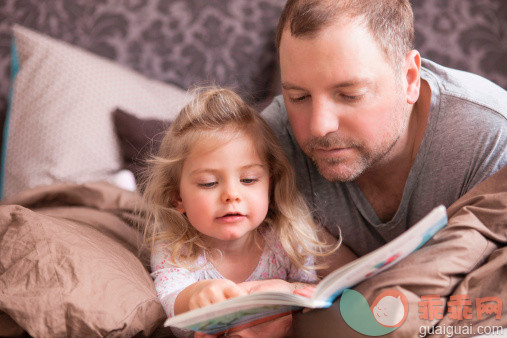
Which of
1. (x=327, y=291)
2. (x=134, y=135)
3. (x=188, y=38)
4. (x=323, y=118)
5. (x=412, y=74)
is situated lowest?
(x=327, y=291)

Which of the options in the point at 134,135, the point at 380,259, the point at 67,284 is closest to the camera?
the point at 380,259

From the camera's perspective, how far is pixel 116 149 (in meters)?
1.99

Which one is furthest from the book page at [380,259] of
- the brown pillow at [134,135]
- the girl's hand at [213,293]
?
the brown pillow at [134,135]

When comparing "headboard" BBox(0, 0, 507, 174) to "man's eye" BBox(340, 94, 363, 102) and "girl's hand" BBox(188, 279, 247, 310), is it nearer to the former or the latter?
"man's eye" BBox(340, 94, 363, 102)

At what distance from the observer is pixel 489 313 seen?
95 cm

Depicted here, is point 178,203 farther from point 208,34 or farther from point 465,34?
point 465,34

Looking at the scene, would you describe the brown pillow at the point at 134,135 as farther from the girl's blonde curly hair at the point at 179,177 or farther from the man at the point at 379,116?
the man at the point at 379,116

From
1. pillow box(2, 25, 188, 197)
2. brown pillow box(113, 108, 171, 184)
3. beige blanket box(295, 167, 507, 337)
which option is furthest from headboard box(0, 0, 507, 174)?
beige blanket box(295, 167, 507, 337)

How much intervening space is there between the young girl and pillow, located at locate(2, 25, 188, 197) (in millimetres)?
583

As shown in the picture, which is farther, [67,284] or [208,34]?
[208,34]

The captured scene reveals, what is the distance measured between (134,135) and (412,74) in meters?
1.07

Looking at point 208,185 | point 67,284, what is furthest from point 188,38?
point 67,284

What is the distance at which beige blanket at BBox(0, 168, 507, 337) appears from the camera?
0.93m

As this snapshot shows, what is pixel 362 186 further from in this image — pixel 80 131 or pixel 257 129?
pixel 80 131
